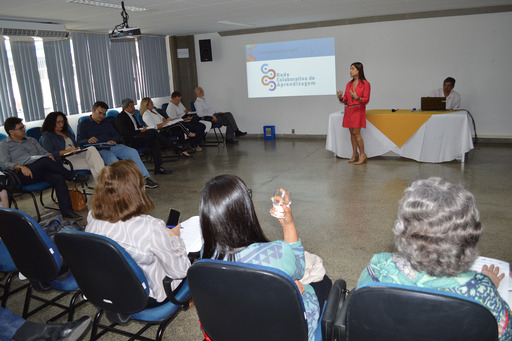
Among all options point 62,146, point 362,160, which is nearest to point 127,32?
point 62,146

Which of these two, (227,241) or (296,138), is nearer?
(227,241)

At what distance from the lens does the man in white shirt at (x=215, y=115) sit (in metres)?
8.66

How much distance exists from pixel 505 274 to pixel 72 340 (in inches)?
79.1

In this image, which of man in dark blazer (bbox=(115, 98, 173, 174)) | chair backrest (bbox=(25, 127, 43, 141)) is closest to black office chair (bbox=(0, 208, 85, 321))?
chair backrest (bbox=(25, 127, 43, 141))

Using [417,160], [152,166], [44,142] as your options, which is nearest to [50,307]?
[44,142]

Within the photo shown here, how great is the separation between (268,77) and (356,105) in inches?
138

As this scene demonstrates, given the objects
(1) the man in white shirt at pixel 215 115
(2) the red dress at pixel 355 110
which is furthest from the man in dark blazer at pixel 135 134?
(2) the red dress at pixel 355 110

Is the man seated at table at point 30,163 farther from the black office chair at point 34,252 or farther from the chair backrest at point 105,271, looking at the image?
the chair backrest at point 105,271

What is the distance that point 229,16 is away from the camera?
22.2 ft

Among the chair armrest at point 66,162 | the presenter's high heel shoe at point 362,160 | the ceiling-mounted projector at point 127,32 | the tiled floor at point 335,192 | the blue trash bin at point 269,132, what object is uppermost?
the ceiling-mounted projector at point 127,32

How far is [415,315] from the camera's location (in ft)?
3.74

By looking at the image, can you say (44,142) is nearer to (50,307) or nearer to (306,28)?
(50,307)

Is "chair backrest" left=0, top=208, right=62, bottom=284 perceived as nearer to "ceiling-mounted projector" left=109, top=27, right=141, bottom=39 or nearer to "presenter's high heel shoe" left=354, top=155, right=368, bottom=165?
"ceiling-mounted projector" left=109, top=27, right=141, bottom=39

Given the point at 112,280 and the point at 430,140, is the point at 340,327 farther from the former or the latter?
the point at 430,140
